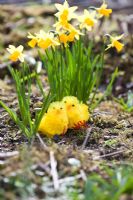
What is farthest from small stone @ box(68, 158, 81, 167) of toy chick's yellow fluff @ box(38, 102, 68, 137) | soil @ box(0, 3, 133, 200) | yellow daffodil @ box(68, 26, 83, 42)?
yellow daffodil @ box(68, 26, 83, 42)

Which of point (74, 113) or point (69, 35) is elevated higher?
point (69, 35)

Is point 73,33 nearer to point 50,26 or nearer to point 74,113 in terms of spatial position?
point 74,113

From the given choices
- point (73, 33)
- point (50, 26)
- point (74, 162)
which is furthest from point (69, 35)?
point (50, 26)

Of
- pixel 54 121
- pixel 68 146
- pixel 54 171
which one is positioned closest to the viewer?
pixel 54 171

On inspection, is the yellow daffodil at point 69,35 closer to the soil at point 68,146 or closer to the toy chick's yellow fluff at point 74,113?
the toy chick's yellow fluff at point 74,113

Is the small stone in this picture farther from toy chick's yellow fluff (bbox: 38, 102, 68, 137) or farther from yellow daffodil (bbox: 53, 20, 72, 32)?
yellow daffodil (bbox: 53, 20, 72, 32)

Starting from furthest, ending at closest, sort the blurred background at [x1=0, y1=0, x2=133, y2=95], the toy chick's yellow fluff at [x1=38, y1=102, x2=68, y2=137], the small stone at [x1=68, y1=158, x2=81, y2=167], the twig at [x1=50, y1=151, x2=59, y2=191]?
the blurred background at [x1=0, y1=0, x2=133, y2=95] → the toy chick's yellow fluff at [x1=38, y1=102, x2=68, y2=137] → the small stone at [x1=68, y1=158, x2=81, y2=167] → the twig at [x1=50, y1=151, x2=59, y2=191]

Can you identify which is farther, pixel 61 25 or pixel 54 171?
pixel 61 25

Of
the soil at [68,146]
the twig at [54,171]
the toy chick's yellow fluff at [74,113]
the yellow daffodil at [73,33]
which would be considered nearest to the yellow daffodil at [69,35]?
the yellow daffodil at [73,33]

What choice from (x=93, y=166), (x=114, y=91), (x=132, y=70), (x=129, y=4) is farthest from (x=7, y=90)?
(x=129, y=4)
